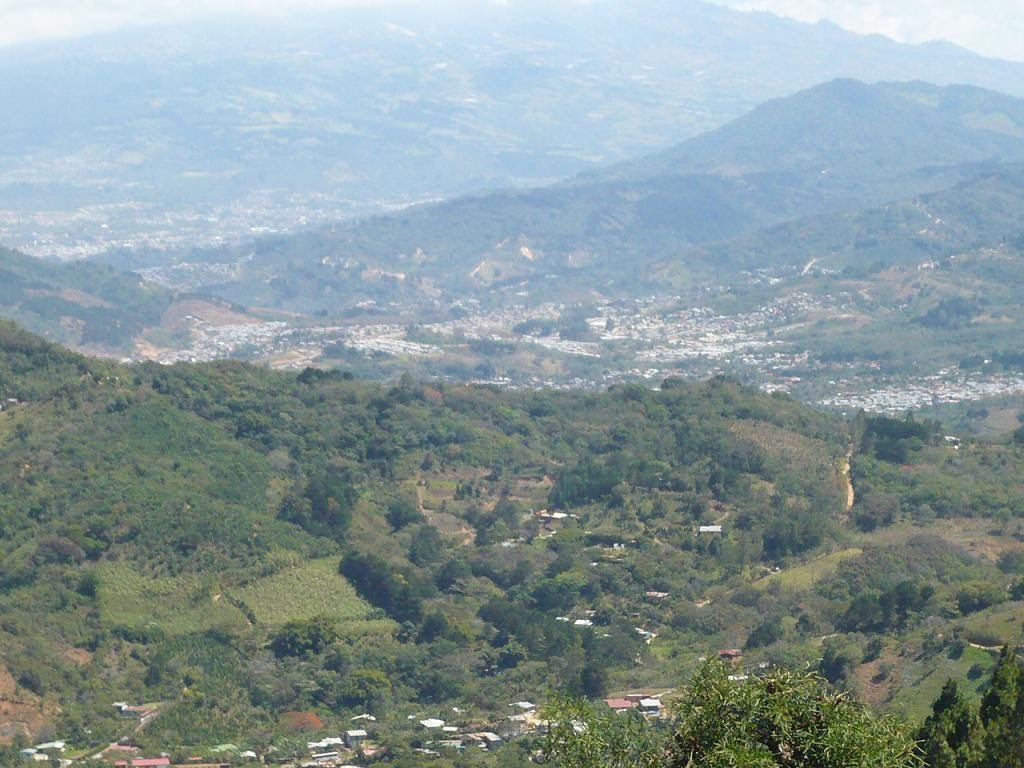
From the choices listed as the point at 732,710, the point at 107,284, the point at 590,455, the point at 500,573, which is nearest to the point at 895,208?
the point at 107,284

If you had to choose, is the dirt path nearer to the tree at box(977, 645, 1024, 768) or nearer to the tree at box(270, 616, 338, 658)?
the tree at box(270, 616, 338, 658)

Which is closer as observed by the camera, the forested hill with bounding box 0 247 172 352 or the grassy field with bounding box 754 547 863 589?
the grassy field with bounding box 754 547 863 589

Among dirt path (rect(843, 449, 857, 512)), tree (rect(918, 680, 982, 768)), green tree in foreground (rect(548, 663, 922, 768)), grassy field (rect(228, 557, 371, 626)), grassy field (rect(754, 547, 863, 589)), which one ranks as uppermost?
green tree in foreground (rect(548, 663, 922, 768))

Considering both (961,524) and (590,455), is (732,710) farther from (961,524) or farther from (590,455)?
(590,455)

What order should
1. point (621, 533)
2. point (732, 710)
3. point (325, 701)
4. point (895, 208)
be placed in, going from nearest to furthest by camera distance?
1. point (732, 710)
2. point (325, 701)
3. point (621, 533)
4. point (895, 208)

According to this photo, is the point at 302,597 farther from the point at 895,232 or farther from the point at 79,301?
the point at 895,232

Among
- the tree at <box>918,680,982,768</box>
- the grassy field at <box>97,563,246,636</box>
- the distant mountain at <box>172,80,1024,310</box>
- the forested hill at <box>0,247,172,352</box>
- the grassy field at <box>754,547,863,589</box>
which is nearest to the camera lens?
the tree at <box>918,680,982,768</box>

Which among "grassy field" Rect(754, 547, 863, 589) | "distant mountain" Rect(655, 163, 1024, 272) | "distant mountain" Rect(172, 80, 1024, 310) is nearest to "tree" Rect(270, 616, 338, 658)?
"grassy field" Rect(754, 547, 863, 589)
